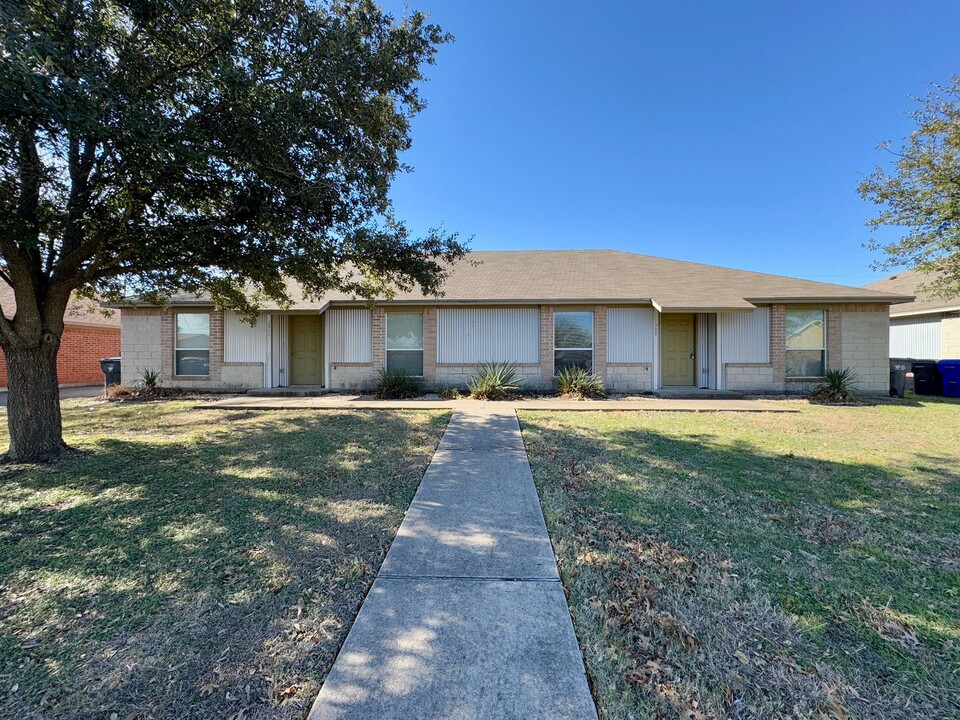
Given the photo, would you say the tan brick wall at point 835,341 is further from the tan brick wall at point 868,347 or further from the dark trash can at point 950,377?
the dark trash can at point 950,377

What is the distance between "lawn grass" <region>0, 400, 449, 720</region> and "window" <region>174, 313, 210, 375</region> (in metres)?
7.53

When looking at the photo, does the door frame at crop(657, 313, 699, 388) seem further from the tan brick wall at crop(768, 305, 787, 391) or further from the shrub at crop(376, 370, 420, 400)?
the shrub at crop(376, 370, 420, 400)

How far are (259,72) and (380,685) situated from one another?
19.7 ft

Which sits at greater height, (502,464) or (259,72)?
(259,72)

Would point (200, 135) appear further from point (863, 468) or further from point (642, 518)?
point (863, 468)

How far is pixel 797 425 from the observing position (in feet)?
25.5

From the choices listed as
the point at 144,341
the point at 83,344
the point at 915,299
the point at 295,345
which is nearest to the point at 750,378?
the point at 915,299

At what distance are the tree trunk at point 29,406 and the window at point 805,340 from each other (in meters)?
16.0

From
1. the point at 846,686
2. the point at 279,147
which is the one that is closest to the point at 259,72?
the point at 279,147

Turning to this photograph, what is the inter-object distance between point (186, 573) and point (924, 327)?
77.4 ft

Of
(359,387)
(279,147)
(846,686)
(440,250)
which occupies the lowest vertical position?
(846,686)

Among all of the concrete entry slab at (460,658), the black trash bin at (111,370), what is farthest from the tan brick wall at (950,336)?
the black trash bin at (111,370)

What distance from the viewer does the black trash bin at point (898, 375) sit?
11367 millimetres

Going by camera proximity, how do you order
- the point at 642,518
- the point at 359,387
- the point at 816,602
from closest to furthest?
the point at 816,602 < the point at 642,518 < the point at 359,387
